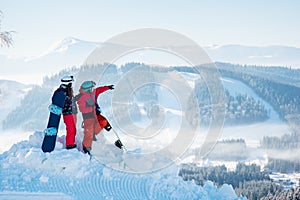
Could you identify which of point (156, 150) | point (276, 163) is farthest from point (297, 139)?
point (156, 150)

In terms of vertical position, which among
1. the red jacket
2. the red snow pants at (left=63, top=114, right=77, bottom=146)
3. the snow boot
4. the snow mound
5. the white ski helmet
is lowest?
the snow mound

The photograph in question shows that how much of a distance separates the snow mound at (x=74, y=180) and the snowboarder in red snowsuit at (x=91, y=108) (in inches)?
56.9

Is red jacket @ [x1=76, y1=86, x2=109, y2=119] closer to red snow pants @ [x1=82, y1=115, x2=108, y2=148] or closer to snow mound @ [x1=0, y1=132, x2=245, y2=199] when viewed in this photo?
red snow pants @ [x1=82, y1=115, x2=108, y2=148]

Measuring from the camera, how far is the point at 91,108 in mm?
11125

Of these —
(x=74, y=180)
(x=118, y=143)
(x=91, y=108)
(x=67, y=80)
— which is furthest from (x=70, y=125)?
(x=74, y=180)

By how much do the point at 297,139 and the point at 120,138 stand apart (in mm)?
156205

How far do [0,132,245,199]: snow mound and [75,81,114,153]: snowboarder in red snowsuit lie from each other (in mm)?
1444

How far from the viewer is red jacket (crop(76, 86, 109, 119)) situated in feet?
36.3

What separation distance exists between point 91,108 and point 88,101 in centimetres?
19

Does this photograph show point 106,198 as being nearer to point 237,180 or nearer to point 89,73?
point 89,73

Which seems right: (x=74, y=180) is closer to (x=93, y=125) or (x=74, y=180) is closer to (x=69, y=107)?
(x=93, y=125)

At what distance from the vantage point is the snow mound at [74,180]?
488 inches

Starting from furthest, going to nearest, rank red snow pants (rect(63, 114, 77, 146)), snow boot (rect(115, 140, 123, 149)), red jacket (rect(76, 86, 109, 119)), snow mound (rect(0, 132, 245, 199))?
snow mound (rect(0, 132, 245, 199)) < snow boot (rect(115, 140, 123, 149)) < red snow pants (rect(63, 114, 77, 146)) < red jacket (rect(76, 86, 109, 119))

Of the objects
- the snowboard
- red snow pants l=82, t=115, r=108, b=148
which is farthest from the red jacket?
the snowboard
